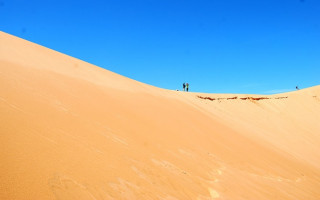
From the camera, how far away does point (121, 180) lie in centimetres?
323

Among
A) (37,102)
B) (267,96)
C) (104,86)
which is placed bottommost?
(37,102)

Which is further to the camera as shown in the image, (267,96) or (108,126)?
(267,96)

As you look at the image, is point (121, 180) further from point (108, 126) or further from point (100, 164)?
point (108, 126)

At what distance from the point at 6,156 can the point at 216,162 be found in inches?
170

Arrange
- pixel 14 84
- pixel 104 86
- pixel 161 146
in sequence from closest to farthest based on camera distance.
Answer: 1. pixel 14 84
2. pixel 161 146
3. pixel 104 86

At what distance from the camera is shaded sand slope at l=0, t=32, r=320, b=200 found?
108 inches

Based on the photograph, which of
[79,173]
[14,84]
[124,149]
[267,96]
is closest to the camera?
[79,173]

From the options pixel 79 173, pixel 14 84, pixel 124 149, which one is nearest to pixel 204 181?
pixel 124 149

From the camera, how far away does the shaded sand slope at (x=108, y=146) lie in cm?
275

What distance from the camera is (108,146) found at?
13.1 ft

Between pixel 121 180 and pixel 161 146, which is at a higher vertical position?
pixel 161 146

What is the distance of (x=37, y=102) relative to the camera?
4.38 metres

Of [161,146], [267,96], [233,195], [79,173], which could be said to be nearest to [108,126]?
[161,146]

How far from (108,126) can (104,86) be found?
9.42 feet
